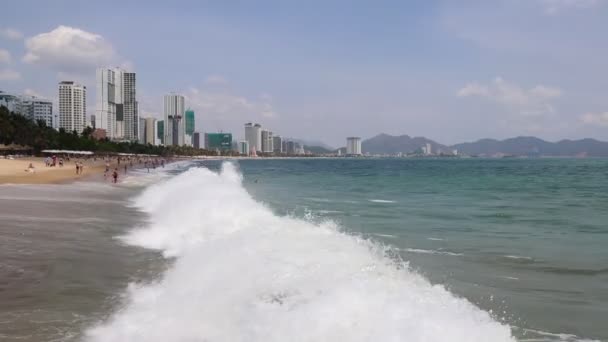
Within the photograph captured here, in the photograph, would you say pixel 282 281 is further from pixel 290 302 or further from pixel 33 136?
pixel 33 136

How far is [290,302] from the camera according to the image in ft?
23.2

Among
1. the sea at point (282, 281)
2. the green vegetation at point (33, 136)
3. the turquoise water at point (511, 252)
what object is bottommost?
the turquoise water at point (511, 252)

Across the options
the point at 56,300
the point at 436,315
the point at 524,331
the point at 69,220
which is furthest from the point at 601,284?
the point at 69,220

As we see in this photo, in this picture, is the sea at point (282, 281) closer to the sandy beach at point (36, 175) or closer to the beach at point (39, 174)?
the sandy beach at point (36, 175)

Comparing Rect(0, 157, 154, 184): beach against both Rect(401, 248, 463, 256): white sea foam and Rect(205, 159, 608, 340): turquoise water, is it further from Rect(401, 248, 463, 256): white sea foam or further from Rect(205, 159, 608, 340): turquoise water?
Rect(401, 248, 463, 256): white sea foam

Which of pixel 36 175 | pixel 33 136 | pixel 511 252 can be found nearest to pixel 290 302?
pixel 511 252

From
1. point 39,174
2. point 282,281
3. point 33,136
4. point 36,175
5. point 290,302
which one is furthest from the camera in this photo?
point 33,136

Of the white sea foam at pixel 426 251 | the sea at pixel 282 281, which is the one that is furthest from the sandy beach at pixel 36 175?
the white sea foam at pixel 426 251

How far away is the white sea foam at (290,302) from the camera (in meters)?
6.10

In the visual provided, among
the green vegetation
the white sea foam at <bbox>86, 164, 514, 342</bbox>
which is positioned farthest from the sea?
the green vegetation

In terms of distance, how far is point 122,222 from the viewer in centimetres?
1694

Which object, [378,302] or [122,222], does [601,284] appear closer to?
[378,302]

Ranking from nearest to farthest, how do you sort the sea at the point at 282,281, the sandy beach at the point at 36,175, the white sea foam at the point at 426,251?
1. the sea at the point at 282,281
2. the white sea foam at the point at 426,251
3. the sandy beach at the point at 36,175

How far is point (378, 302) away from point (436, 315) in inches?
30.8
